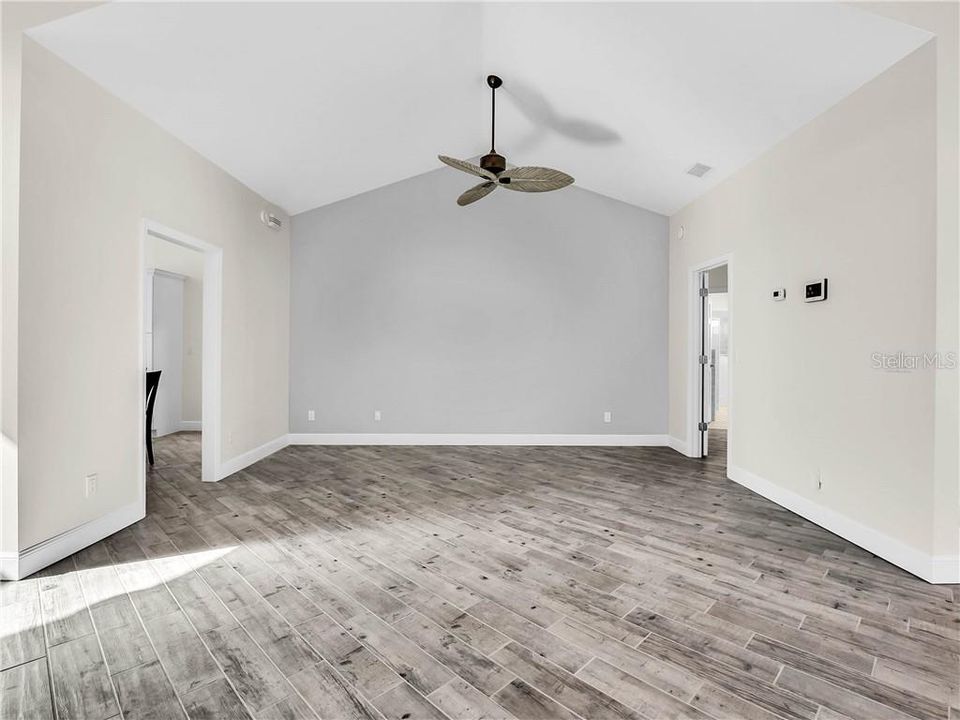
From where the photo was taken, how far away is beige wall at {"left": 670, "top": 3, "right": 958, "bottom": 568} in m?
2.43

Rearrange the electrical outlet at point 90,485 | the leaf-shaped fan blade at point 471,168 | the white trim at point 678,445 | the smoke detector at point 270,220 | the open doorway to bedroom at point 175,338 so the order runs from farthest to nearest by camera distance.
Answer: the open doorway to bedroom at point 175,338 < the white trim at point 678,445 < the smoke detector at point 270,220 < the leaf-shaped fan blade at point 471,168 < the electrical outlet at point 90,485

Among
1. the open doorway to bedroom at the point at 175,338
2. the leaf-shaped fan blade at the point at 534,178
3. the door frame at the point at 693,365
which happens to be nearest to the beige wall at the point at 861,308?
the door frame at the point at 693,365

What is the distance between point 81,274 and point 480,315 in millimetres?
3951

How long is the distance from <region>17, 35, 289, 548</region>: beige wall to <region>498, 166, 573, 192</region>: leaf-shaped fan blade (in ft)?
8.27

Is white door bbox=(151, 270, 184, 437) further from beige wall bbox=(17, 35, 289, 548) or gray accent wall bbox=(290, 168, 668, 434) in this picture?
beige wall bbox=(17, 35, 289, 548)

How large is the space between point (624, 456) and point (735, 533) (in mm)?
2231

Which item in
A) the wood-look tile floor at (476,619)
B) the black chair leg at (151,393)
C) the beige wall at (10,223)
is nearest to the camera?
the wood-look tile floor at (476,619)

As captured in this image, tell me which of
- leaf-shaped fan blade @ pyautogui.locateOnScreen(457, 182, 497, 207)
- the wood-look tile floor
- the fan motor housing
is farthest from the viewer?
leaf-shaped fan blade @ pyautogui.locateOnScreen(457, 182, 497, 207)

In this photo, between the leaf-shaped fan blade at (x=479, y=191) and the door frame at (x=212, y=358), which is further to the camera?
the door frame at (x=212, y=358)

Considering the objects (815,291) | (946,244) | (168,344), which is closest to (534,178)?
(815,291)

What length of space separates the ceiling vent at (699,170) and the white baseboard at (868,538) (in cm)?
278

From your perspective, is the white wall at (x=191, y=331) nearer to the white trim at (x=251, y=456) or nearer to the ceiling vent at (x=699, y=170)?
the white trim at (x=251, y=456)

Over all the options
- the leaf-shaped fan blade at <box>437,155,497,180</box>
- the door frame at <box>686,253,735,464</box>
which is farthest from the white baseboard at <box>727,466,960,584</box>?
the leaf-shaped fan blade at <box>437,155,497,180</box>

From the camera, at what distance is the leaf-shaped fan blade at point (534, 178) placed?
11.7ft
